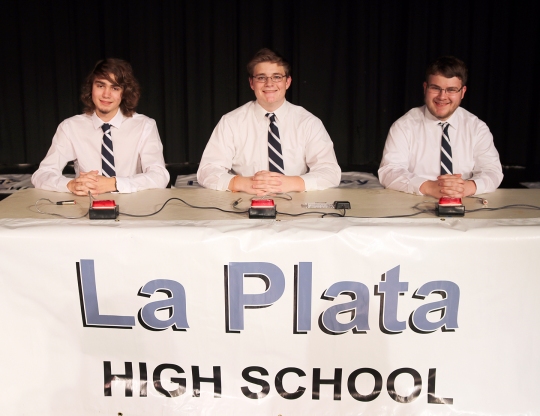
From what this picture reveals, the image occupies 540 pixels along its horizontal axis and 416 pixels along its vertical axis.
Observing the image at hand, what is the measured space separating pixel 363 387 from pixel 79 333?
2.71 feet

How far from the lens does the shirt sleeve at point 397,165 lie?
224 cm

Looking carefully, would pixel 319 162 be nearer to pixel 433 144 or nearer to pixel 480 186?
pixel 433 144

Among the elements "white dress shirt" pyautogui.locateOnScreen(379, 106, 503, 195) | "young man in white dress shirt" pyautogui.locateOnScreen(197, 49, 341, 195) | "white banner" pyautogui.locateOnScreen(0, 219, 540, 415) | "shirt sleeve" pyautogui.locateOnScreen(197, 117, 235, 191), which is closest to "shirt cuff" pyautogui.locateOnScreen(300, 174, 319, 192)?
"young man in white dress shirt" pyautogui.locateOnScreen(197, 49, 341, 195)

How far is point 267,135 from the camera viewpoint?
2.72m

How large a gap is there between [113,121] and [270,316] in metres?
1.40

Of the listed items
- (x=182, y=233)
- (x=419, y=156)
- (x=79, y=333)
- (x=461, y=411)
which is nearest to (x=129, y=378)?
(x=79, y=333)

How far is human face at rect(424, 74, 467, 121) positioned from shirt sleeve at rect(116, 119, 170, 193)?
1.16 m

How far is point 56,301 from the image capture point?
167 centimetres

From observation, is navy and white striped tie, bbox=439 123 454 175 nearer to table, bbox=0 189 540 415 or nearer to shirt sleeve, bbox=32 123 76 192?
table, bbox=0 189 540 415

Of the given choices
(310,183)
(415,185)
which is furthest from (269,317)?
(415,185)

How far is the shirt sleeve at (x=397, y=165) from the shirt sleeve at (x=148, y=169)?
35.6 inches

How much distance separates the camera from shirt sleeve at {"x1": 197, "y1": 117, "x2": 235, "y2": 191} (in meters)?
2.38

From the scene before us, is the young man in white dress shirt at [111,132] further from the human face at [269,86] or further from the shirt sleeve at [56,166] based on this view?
the human face at [269,86]

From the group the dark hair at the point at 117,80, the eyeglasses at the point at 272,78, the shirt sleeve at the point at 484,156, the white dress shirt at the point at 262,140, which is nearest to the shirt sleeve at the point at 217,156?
the white dress shirt at the point at 262,140
